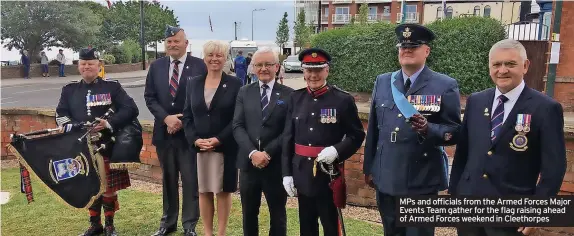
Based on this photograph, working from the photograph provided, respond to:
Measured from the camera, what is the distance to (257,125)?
359 centimetres

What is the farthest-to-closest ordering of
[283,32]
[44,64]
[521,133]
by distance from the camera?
[283,32] → [44,64] → [521,133]

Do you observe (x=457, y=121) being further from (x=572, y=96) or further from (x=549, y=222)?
(x=572, y=96)

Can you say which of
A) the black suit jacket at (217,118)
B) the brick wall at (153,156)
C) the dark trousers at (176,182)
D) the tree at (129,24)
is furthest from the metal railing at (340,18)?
the black suit jacket at (217,118)

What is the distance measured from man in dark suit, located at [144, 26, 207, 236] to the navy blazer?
1974mm

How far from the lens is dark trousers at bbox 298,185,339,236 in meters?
3.25

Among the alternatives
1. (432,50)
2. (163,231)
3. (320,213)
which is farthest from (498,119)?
(432,50)

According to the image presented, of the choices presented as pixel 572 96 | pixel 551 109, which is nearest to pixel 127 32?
pixel 572 96

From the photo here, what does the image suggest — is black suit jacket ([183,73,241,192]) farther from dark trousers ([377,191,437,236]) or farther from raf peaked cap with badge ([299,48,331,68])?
dark trousers ([377,191,437,236])

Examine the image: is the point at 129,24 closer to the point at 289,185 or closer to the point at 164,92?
the point at 164,92

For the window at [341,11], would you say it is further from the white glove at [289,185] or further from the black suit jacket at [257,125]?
the white glove at [289,185]

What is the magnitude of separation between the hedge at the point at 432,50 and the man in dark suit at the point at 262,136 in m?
10.4

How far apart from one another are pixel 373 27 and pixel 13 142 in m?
12.1

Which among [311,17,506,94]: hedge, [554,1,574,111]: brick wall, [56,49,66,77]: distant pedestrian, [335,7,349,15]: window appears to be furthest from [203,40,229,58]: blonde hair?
[335,7,349,15]: window

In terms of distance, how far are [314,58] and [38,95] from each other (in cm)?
1752
